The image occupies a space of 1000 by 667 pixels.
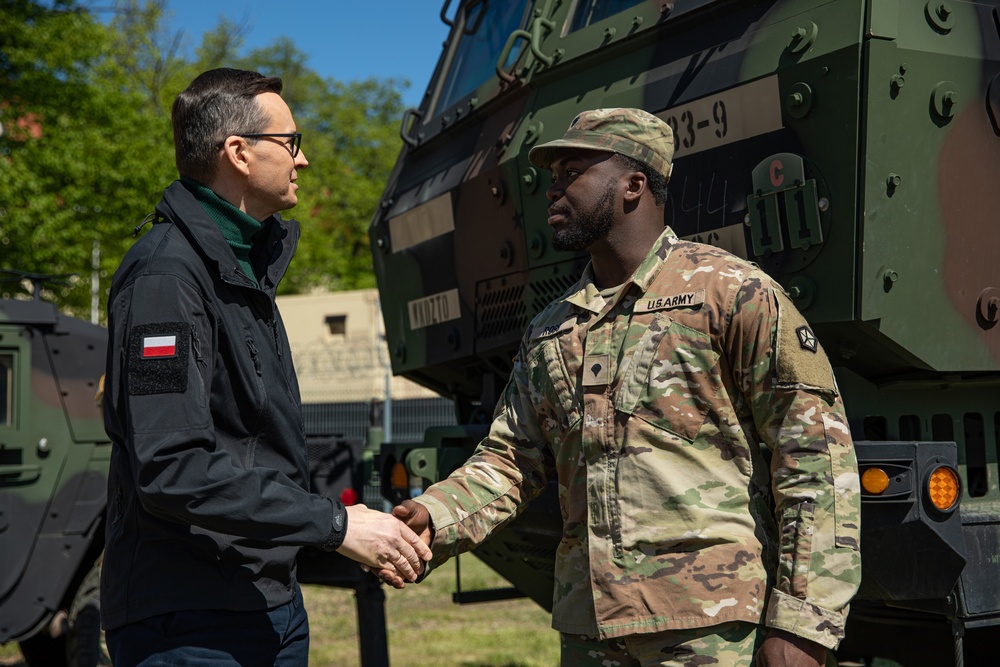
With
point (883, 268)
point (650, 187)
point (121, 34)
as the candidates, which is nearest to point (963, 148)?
point (883, 268)

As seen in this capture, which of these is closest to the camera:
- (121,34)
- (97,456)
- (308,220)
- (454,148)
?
(454,148)

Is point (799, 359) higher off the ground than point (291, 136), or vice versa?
point (291, 136)

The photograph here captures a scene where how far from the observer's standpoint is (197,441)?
2.31 m

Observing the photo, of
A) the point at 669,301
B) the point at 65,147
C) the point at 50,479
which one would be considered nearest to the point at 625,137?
the point at 669,301

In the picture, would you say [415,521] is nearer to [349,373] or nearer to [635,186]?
[635,186]

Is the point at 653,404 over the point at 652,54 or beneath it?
beneath

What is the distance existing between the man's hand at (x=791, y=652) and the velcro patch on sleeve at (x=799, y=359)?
18.9 inches

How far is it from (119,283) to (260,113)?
478 mm

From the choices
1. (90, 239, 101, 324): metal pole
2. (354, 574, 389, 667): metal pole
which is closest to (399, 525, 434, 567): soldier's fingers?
(354, 574, 389, 667): metal pole

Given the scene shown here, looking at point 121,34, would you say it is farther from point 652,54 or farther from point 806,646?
point 806,646

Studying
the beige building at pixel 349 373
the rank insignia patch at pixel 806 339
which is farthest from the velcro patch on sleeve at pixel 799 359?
the beige building at pixel 349 373

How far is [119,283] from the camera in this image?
2490mm

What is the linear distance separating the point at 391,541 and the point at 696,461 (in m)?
0.66

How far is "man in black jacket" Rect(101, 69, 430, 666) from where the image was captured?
7.55 ft
